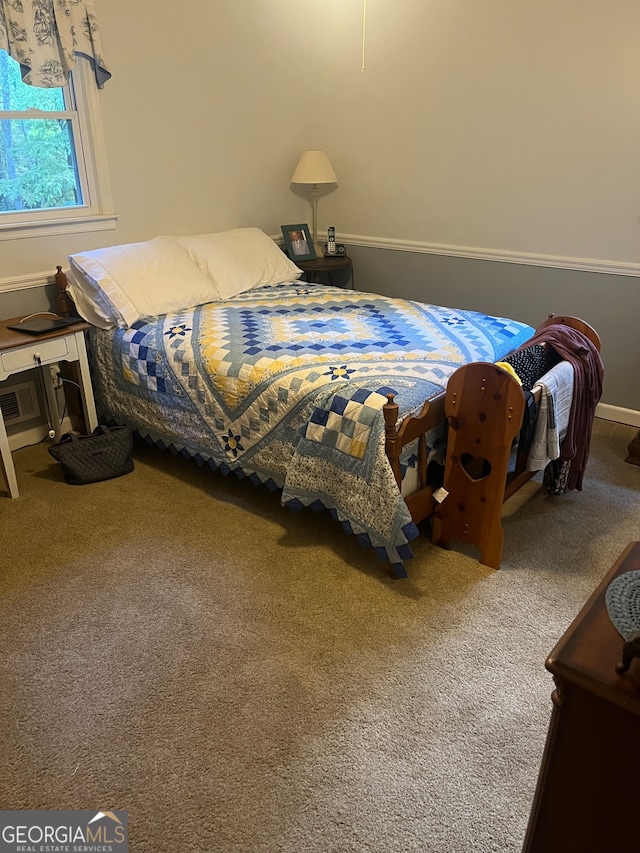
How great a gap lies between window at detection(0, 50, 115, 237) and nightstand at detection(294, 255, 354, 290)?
4.24 feet

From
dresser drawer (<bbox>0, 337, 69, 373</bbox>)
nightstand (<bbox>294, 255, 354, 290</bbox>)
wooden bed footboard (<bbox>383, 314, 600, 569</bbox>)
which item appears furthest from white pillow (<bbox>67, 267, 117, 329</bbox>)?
wooden bed footboard (<bbox>383, 314, 600, 569</bbox>)

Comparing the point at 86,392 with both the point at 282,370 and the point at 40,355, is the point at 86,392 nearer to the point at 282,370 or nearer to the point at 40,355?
the point at 40,355

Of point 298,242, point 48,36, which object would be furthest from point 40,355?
point 298,242

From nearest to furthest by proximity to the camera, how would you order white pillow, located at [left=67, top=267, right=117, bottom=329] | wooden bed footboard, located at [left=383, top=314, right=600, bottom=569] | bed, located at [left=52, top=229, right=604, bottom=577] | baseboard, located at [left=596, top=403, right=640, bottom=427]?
wooden bed footboard, located at [left=383, top=314, right=600, bottom=569] < bed, located at [left=52, top=229, right=604, bottom=577] < white pillow, located at [left=67, top=267, right=117, bottom=329] < baseboard, located at [left=596, top=403, right=640, bottom=427]

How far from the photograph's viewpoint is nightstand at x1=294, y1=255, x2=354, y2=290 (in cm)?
403

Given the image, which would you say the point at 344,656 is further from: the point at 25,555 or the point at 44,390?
the point at 44,390

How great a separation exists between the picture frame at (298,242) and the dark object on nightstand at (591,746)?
11.3ft

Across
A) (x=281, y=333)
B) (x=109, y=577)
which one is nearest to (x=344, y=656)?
(x=109, y=577)

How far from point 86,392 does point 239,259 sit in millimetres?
1171

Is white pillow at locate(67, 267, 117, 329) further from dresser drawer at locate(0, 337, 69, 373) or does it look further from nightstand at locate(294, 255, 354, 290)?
nightstand at locate(294, 255, 354, 290)

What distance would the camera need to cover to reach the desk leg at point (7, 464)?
2.57 m

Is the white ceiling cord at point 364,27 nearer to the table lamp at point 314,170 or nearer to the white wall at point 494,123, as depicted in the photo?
the white wall at point 494,123

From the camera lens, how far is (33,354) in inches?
106

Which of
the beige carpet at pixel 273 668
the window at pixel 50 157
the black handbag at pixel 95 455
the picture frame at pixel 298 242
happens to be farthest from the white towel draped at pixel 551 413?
the window at pixel 50 157
